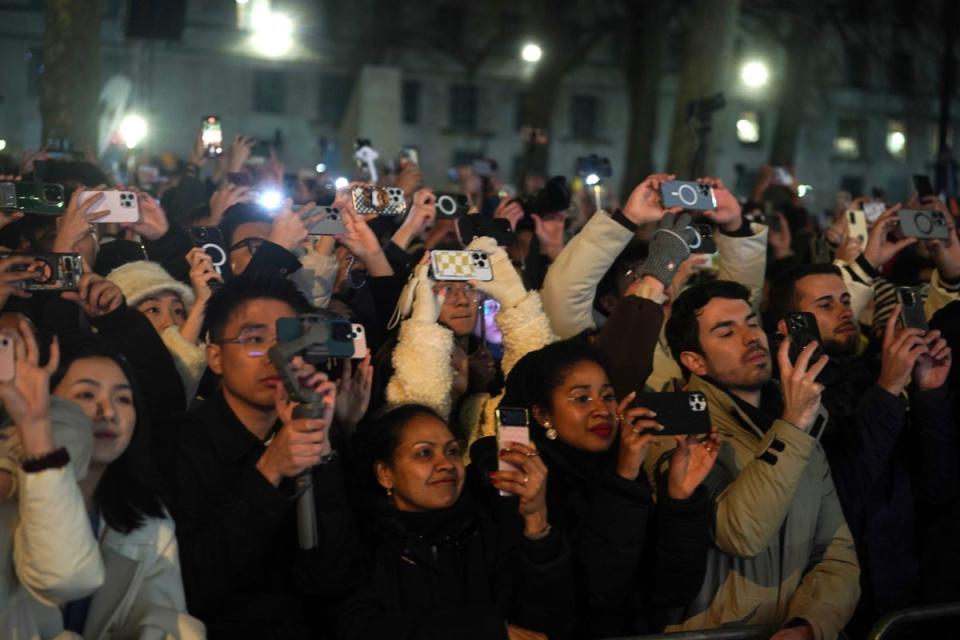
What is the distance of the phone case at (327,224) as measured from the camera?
501 cm

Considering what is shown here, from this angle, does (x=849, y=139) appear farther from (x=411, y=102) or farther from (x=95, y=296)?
(x=95, y=296)

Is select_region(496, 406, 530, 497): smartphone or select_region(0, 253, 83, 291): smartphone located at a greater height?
select_region(0, 253, 83, 291): smartphone

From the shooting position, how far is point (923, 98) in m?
21.1

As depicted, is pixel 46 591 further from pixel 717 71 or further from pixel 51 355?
pixel 717 71

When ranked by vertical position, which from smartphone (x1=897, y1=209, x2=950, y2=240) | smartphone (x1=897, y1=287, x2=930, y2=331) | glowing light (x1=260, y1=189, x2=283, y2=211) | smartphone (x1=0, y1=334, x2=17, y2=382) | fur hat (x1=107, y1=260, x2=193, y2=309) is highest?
glowing light (x1=260, y1=189, x2=283, y2=211)

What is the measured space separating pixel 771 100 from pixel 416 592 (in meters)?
43.7

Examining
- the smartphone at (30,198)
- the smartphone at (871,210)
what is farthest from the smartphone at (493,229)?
the smartphone at (871,210)

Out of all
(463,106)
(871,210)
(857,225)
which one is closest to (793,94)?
(871,210)

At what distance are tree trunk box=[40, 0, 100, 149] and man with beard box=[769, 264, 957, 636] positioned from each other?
8794 millimetres

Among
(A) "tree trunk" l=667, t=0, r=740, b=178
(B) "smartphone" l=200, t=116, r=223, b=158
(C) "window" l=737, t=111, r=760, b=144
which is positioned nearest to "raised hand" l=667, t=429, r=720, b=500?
(B) "smartphone" l=200, t=116, r=223, b=158

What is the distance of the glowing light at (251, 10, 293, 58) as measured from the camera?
42.3 m

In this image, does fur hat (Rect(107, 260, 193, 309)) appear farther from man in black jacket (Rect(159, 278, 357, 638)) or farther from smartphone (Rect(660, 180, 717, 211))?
smartphone (Rect(660, 180, 717, 211))

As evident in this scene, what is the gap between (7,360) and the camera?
3.04 metres

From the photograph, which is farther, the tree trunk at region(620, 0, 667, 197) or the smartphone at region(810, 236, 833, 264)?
the tree trunk at region(620, 0, 667, 197)
